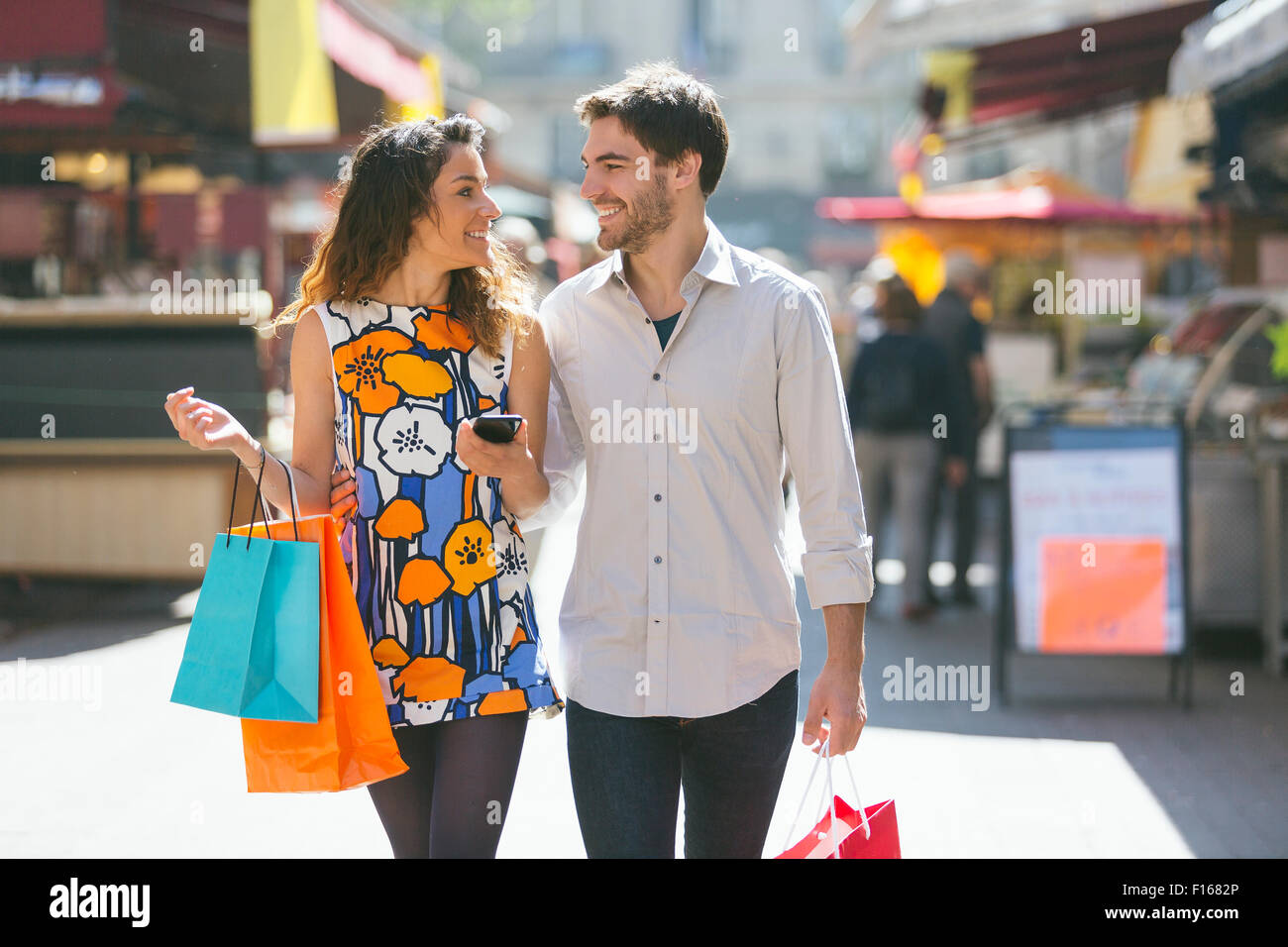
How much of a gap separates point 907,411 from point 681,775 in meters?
5.37

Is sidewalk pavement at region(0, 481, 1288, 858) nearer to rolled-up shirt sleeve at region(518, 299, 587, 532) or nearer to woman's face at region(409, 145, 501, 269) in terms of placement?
rolled-up shirt sleeve at region(518, 299, 587, 532)

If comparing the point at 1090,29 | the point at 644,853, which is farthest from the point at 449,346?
the point at 1090,29

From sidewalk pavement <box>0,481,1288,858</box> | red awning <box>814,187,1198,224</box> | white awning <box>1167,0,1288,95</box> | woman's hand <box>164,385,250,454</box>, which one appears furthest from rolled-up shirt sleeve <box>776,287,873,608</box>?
red awning <box>814,187,1198,224</box>

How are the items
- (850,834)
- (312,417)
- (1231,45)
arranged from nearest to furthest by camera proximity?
(850,834) → (312,417) → (1231,45)

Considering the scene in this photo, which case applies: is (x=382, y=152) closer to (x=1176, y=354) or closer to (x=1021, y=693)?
(x=1021, y=693)

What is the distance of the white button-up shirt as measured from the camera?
2.60m

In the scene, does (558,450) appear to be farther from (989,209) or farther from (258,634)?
(989,209)

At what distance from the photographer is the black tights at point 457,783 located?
261 cm

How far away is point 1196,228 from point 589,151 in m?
14.5

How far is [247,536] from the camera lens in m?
2.51

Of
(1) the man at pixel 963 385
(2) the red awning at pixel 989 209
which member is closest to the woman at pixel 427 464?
(1) the man at pixel 963 385

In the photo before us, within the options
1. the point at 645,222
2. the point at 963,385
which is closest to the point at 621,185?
the point at 645,222

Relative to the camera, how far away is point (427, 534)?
104 inches

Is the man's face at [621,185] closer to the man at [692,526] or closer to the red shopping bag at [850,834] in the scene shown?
the man at [692,526]
